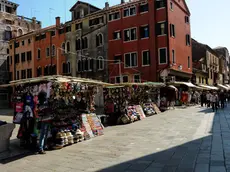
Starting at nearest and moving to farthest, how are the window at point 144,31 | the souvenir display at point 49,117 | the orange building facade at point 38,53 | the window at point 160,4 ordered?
the souvenir display at point 49,117 < the window at point 160,4 < the window at point 144,31 < the orange building facade at point 38,53

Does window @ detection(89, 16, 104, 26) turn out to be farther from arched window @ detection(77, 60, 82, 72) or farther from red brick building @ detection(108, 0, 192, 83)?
arched window @ detection(77, 60, 82, 72)

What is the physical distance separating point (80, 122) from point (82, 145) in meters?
1.09

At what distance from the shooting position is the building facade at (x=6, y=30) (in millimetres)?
40281

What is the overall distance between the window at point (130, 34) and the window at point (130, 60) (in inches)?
69.8

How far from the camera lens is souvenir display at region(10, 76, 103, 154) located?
756cm

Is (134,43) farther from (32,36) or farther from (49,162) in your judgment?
(49,162)

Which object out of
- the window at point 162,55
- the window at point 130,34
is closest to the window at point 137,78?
the window at point 162,55

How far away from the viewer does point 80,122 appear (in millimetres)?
8805

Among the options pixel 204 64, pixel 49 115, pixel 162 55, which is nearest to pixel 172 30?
pixel 162 55

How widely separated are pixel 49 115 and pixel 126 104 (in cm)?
697

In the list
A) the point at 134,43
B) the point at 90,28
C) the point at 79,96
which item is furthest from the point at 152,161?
the point at 90,28

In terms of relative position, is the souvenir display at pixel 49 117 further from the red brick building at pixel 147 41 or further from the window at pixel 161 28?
the window at pixel 161 28

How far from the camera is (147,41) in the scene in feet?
88.2

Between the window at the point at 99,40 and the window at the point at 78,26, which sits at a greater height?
the window at the point at 78,26
